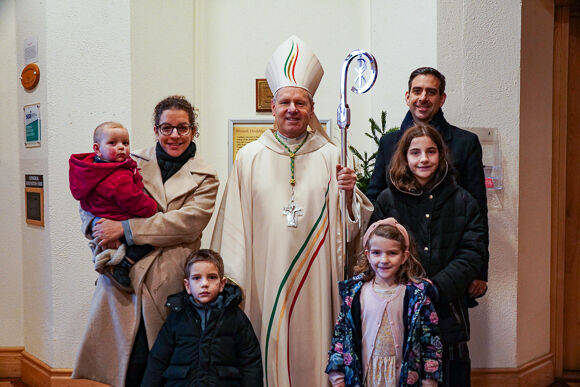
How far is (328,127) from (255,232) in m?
1.59

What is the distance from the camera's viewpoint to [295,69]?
2.48 metres

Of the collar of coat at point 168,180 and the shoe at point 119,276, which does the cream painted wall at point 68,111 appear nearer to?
the collar of coat at point 168,180

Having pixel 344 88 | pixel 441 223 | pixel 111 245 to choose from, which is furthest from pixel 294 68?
pixel 111 245

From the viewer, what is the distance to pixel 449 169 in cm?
230

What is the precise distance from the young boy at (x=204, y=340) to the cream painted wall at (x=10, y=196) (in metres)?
2.01

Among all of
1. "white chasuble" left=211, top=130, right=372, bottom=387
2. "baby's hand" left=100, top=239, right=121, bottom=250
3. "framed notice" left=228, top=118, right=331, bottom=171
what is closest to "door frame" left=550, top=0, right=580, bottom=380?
"framed notice" left=228, top=118, right=331, bottom=171

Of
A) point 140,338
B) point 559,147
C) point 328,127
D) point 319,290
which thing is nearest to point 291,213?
point 319,290

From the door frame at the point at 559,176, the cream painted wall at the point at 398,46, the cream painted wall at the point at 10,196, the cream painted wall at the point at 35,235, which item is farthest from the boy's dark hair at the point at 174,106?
the door frame at the point at 559,176

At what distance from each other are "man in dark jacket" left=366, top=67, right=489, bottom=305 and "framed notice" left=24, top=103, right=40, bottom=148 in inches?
85.0

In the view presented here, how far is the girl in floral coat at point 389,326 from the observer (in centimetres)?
205

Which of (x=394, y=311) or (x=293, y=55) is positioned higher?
(x=293, y=55)

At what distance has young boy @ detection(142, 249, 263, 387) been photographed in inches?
83.4

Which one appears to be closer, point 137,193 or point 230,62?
point 137,193

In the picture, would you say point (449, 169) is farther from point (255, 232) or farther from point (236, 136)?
point (236, 136)
